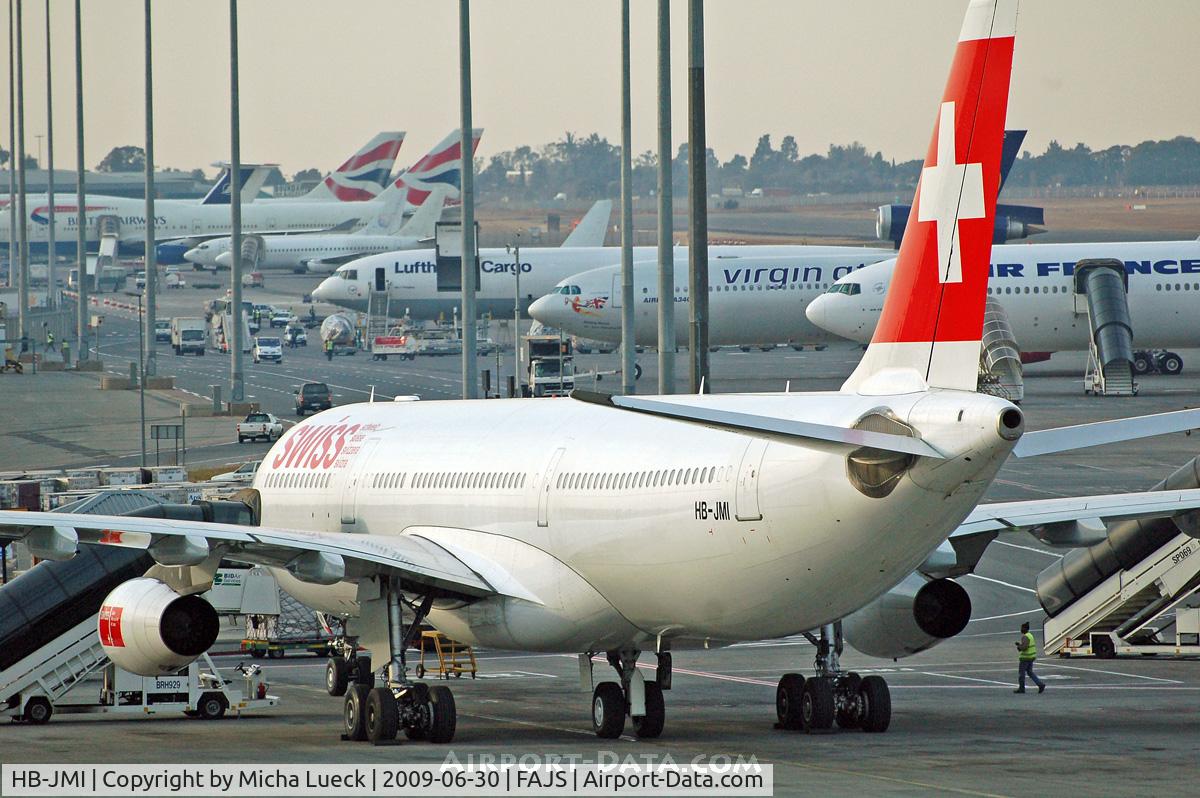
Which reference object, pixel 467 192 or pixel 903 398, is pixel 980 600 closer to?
pixel 467 192

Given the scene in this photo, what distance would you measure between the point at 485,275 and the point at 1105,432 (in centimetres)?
9775

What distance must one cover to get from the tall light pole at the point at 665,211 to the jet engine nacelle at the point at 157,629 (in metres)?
15.2

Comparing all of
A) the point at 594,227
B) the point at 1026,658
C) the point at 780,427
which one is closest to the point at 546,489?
the point at 780,427

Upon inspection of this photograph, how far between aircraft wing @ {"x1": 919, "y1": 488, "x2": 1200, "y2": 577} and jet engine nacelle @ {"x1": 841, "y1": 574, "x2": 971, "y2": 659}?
0.28m

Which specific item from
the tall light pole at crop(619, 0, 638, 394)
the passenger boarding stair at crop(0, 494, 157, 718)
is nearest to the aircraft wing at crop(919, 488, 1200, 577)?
the passenger boarding stair at crop(0, 494, 157, 718)

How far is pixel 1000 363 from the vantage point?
226ft

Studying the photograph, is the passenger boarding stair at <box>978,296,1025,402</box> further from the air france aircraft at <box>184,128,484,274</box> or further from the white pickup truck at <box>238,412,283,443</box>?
the air france aircraft at <box>184,128,484,274</box>

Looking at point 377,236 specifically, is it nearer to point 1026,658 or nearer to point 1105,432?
point 1026,658

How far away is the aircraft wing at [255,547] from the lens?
834 inches

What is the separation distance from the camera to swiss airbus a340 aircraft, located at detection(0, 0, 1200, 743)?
59.5ft

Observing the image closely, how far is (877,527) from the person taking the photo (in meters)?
18.2

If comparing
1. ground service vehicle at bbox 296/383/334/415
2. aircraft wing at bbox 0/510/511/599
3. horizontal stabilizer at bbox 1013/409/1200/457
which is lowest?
aircraft wing at bbox 0/510/511/599

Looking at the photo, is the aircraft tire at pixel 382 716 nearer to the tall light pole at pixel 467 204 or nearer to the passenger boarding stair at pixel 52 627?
the passenger boarding stair at pixel 52 627

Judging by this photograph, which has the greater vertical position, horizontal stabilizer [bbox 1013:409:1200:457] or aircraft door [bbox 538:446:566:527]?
horizontal stabilizer [bbox 1013:409:1200:457]
